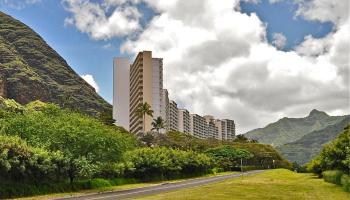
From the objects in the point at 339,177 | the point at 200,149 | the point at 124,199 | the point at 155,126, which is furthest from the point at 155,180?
the point at 155,126

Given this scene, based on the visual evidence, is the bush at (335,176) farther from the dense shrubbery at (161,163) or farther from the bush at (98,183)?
the dense shrubbery at (161,163)

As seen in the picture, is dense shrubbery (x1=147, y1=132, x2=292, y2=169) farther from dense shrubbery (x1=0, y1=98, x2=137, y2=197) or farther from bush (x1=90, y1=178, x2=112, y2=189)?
dense shrubbery (x1=0, y1=98, x2=137, y2=197)

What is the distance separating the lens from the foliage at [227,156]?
135m

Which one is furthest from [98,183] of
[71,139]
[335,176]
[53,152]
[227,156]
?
[227,156]

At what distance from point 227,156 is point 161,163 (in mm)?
62626

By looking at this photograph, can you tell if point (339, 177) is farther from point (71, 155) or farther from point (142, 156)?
point (142, 156)

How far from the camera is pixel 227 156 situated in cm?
13862

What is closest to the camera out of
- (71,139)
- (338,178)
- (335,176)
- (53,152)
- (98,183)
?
(53,152)

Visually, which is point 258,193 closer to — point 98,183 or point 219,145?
point 98,183

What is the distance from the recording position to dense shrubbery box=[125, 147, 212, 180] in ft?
242

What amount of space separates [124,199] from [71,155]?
634 inches

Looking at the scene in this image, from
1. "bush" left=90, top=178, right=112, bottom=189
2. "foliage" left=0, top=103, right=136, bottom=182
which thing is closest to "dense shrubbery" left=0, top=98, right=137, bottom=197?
"foliage" left=0, top=103, right=136, bottom=182

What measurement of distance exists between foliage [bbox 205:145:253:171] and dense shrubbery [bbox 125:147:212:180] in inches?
1410

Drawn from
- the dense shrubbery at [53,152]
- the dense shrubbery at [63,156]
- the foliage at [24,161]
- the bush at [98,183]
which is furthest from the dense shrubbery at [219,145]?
the foliage at [24,161]
